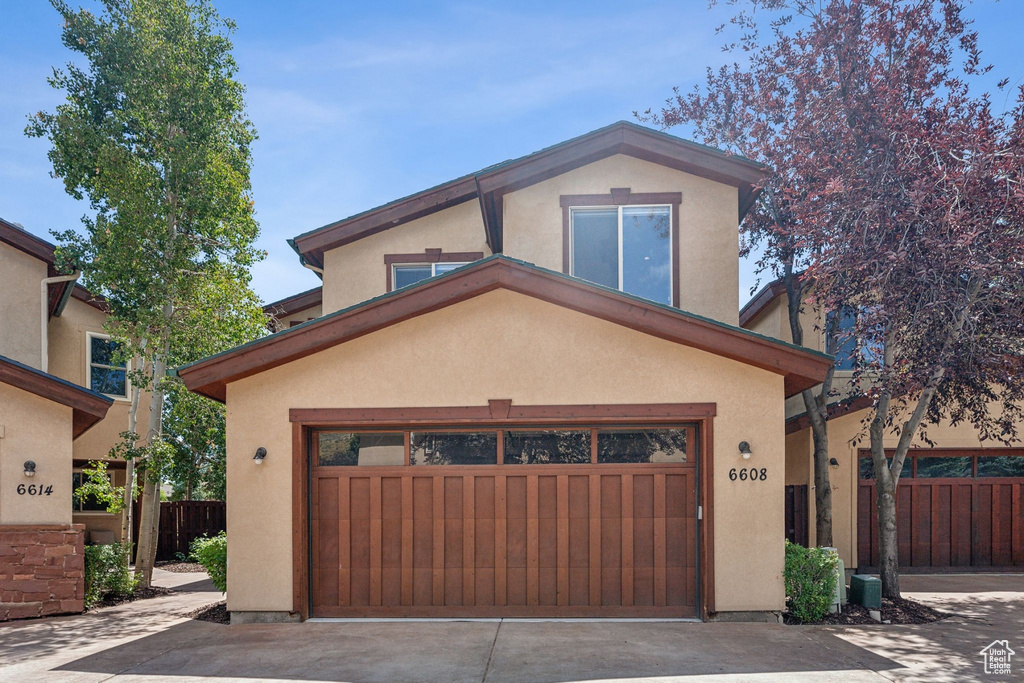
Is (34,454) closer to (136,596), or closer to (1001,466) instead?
(136,596)

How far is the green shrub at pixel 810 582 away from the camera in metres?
9.58

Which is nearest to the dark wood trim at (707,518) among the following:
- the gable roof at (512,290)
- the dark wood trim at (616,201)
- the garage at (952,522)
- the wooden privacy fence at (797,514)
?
the gable roof at (512,290)

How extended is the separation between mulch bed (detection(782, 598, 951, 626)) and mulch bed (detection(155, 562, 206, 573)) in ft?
41.5

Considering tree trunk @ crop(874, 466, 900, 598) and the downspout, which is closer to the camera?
tree trunk @ crop(874, 466, 900, 598)

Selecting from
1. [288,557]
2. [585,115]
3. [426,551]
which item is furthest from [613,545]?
[585,115]

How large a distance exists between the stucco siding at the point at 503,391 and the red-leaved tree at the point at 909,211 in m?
2.20

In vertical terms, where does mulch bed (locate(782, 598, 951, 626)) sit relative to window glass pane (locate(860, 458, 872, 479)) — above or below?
below

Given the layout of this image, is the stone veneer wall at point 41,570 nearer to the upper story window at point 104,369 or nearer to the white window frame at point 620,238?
the upper story window at point 104,369

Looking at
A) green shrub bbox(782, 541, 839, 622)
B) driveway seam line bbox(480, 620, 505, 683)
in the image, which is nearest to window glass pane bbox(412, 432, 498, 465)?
driveway seam line bbox(480, 620, 505, 683)

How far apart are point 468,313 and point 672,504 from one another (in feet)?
11.8

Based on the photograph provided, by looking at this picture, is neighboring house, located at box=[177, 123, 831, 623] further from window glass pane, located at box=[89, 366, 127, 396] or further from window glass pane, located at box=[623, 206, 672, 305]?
window glass pane, located at box=[89, 366, 127, 396]

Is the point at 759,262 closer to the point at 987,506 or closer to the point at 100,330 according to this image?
the point at 987,506

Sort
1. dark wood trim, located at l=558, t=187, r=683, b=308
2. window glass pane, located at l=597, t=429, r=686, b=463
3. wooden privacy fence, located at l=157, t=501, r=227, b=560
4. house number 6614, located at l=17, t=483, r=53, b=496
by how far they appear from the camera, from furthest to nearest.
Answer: wooden privacy fence, located at l=157, t=501, r=227, b=560, dark wood trim, located at l=558, t=187, r=683, b=308, house number 6614, located at l=17, t=483, r=53, b=496, window glass pane, located at l=597, t=429, r=686, b=463

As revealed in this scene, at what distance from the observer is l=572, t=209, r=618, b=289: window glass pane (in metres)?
11.9
